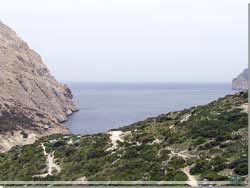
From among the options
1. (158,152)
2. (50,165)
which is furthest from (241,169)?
(50,165)

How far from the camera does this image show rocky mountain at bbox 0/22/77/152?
273 ft

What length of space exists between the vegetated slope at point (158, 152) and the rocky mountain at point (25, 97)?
1414 inches

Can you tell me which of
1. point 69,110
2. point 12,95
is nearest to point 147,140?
point 12,95

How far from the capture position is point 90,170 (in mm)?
29375

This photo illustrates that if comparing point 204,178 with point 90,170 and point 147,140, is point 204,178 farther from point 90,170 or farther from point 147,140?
point 147,140

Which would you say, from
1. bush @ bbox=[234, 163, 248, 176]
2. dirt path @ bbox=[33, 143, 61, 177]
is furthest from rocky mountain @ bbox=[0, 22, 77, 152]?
bush @ bbox=[234, 163, 248, 176]

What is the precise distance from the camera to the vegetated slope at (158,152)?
82.5 ft

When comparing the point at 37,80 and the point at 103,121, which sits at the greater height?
the point at 37,80

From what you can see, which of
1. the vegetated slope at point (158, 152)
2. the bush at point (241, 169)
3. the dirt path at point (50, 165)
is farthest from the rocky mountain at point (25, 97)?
the bush at point (241, 169)

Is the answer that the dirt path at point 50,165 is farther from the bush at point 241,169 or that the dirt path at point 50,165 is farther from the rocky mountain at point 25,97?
the rocky mountain at point 25,97

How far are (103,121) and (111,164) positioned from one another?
3396 inches

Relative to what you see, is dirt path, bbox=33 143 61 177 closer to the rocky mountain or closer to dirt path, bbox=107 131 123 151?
dirt path, bbox=107 131 123 151

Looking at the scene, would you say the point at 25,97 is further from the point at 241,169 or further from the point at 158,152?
the point at 241,169

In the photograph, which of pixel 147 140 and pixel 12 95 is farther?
pixel 12 95
